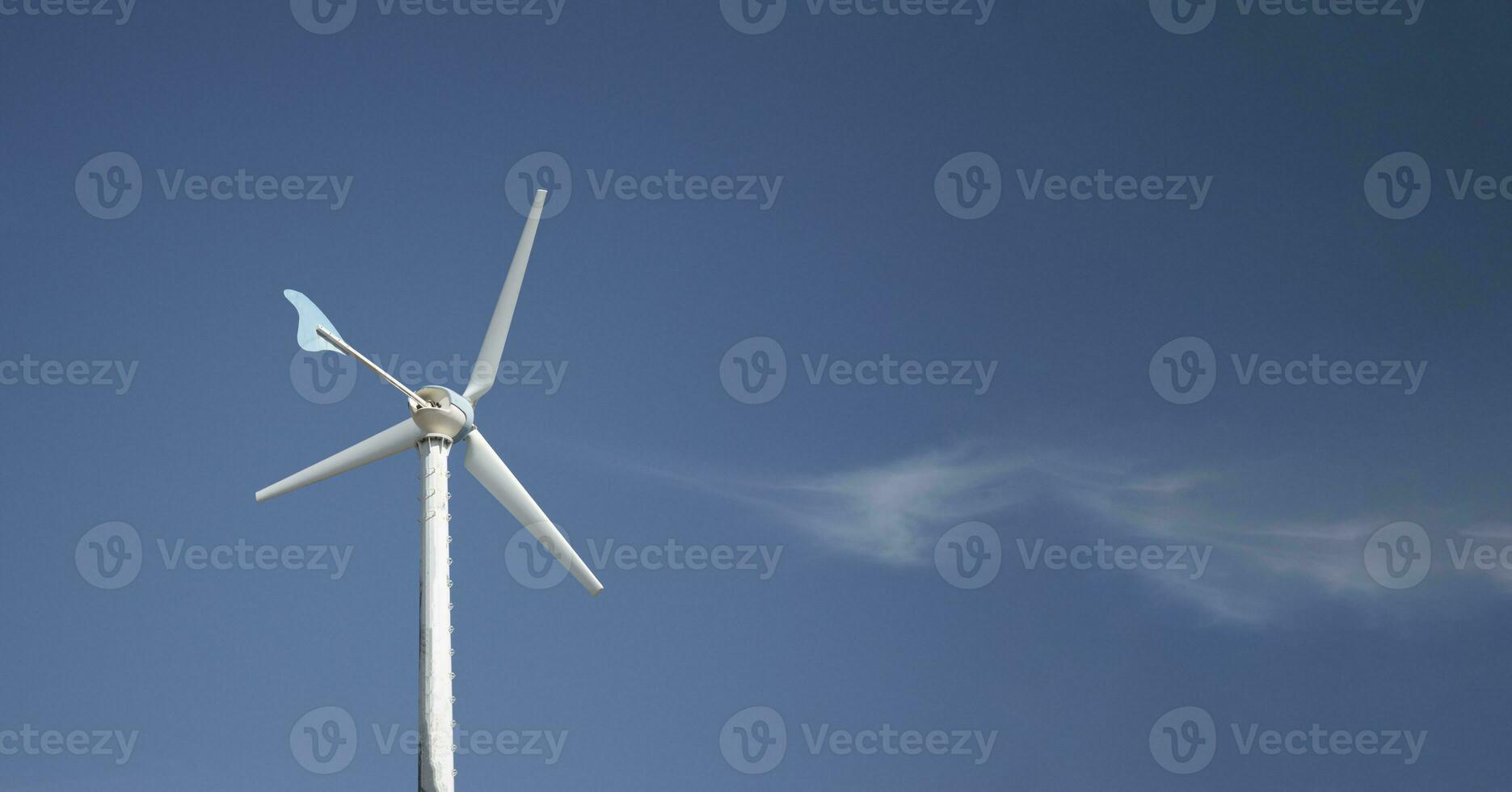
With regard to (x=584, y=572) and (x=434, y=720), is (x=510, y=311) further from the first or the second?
(x=434, y=720)

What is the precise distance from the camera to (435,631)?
40875 millimetres

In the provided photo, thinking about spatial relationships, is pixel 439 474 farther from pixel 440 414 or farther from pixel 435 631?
pixel 435 631

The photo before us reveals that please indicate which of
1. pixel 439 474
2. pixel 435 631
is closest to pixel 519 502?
pixel 439 474

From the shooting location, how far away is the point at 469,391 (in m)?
46.6

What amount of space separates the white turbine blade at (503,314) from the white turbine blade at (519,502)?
2.09m

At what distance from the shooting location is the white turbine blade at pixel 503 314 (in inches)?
1865

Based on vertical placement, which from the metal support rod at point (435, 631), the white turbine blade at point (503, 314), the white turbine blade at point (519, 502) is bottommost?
the metal support rod at point (435, 631)

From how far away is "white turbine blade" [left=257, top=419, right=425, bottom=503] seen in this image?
44.6 meters

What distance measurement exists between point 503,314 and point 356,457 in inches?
240

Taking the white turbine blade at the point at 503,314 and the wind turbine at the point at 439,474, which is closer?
the wind turbine at the point at 439,474

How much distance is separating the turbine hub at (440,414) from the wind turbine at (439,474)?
0.02 m

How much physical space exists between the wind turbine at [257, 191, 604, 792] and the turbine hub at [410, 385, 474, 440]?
2 cm

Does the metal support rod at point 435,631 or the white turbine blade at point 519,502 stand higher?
the white turbine blade at point 519,502

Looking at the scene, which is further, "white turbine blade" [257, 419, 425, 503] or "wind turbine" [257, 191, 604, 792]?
"white turbine blade" [257, 419, 425, 503]
